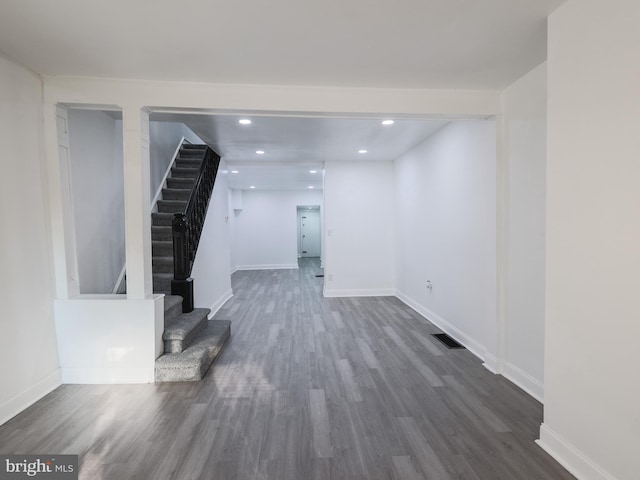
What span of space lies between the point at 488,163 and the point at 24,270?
3992 millimetres

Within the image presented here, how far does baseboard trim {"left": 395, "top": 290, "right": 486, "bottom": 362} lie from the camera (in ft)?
10.9

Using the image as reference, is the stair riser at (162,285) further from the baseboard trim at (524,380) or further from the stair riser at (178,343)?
the baseboard trim at (524,380)

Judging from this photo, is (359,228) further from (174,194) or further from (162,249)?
(162,249)

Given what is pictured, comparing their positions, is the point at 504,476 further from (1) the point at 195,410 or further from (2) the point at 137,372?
(2) the point at 137,372

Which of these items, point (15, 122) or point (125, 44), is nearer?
point (125, 44)

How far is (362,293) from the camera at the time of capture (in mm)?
6074

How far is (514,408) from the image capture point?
234 centimetres

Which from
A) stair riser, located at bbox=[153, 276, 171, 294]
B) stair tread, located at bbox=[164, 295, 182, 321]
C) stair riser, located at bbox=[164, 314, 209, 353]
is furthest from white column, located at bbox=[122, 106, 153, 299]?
stair riser, located at bbox=[153, 276, 171, 294]

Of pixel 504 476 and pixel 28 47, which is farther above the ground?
pixel 28 47

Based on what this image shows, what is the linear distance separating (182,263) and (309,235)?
917 centimetres

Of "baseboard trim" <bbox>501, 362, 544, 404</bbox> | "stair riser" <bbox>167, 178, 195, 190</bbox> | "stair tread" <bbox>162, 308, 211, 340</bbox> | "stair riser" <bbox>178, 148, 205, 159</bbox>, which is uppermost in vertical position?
"stair riser" <bbox>178, 148, 205, 159</bbox>

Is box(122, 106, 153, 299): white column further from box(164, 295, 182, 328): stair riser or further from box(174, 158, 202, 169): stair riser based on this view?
box(174, 158, 202, 169): stair riser

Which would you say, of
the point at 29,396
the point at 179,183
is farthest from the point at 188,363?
the point at 179,183

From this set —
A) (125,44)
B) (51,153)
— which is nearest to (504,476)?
(125,44)
